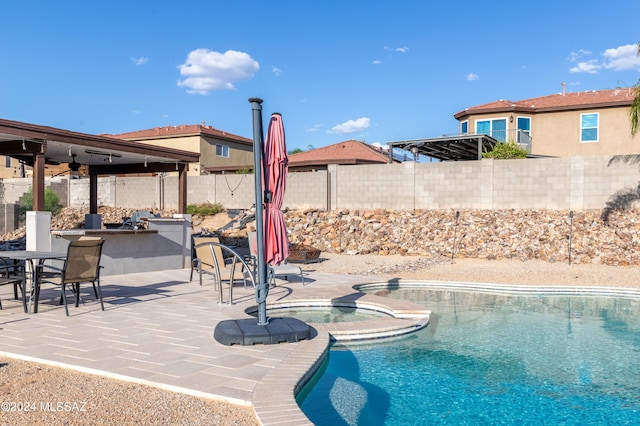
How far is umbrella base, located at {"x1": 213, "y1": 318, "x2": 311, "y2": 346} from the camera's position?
5316 mm

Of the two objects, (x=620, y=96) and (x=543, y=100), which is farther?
(x=543, y=100)

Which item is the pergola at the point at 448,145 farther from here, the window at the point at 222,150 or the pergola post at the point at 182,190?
the window at the point at 222,150

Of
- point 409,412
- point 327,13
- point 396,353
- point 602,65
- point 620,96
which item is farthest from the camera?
point 602,65

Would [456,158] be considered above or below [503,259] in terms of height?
above

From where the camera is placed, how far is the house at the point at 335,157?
28.0 meters

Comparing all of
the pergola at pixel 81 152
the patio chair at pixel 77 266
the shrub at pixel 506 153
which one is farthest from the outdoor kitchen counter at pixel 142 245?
the shrub at pixel 506 153

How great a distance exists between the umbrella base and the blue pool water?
0.49 metres

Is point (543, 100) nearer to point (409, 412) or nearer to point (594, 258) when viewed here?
point (594, 258)

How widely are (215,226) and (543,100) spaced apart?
59.7ft

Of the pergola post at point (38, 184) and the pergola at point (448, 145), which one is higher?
the pergola at point (448, 145)

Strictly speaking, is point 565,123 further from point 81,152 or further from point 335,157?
point 81,152

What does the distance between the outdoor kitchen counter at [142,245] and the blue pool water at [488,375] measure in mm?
7028

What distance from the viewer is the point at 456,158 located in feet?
96.2

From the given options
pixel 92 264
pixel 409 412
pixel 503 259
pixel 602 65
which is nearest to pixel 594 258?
pixel 503 259
